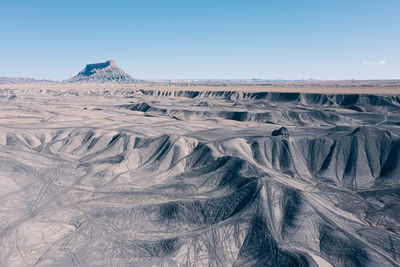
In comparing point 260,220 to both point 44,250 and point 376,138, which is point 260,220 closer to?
point 44,250

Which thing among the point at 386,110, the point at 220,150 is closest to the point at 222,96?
the point at 386,110

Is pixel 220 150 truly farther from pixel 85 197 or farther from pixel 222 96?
pixel 222 96

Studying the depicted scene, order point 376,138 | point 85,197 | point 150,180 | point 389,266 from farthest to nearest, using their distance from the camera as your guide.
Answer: point 376,138 < point 150,180 < point 85,197 < point 389,266

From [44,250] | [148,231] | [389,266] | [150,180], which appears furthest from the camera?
[150,180]

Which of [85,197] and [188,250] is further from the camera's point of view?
[85,197]

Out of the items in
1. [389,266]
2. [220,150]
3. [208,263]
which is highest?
[220,150]

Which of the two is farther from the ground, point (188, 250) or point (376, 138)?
point (376, 138)
